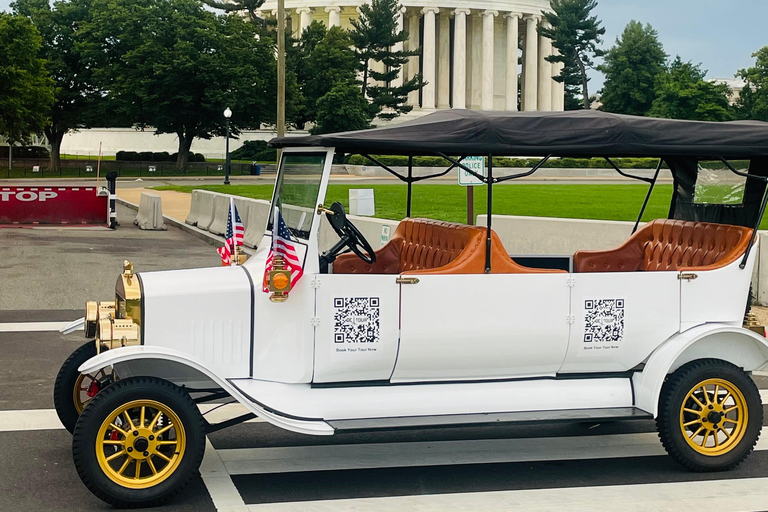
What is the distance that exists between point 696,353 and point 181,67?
68151mm

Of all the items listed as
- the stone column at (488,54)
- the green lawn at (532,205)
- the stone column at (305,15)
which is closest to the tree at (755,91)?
the stone column at (488,54)

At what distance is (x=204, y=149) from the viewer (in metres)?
109

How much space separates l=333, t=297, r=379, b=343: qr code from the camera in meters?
6.40

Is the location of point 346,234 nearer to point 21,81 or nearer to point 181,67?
point 21,81

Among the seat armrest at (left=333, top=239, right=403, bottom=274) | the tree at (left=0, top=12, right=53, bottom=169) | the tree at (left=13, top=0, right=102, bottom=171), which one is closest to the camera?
the seat armrest at (left=333, top=239, right=403, bottom=274)

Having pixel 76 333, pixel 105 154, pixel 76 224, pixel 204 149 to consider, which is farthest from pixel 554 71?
pixel 76 333

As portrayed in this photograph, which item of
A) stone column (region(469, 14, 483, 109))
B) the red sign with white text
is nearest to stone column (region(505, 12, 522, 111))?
stone column (region(469, 14, 483, 109))

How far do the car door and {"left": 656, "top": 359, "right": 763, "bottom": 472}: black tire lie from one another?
80 cm

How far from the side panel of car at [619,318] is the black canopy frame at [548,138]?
0.66m

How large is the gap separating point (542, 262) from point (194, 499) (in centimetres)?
346

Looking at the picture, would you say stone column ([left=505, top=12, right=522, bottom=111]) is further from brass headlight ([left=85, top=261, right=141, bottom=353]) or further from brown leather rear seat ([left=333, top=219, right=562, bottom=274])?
brass headlight ([left=85, top=261, right=141, bottom=353])

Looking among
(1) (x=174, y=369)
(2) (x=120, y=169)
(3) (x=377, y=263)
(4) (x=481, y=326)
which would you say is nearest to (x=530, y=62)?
(2) (x=120, y=169)

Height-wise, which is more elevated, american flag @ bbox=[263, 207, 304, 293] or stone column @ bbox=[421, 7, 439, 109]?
stone column @ bbox=[421, 7, 439, 109]

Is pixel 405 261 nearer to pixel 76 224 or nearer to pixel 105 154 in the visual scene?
pixel 76 224
